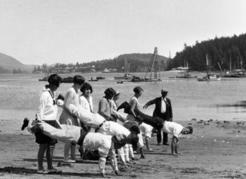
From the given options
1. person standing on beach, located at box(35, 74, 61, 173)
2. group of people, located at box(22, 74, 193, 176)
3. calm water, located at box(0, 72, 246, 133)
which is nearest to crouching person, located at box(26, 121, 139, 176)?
group of people, located at box(22, 74, 193, 176)

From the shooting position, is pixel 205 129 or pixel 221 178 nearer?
pixel 221 178

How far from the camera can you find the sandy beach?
9.94 metres

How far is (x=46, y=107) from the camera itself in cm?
937

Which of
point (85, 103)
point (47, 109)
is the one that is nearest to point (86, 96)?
point (85, 103)

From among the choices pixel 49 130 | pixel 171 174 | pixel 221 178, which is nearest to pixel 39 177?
pixel 49 130

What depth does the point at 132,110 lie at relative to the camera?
12.3 m

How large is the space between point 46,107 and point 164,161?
3854 millimetres

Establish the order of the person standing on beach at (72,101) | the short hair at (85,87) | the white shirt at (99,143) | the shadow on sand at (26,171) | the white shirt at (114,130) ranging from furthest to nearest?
the short hair at (85,87)
the person standing on beach at (72,101)
the white shirt at (114,130)
the shadow on sand at (26,171)
the white shirt at (99,143)

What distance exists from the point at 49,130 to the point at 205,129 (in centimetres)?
1394

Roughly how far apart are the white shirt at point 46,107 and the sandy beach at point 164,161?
3.40ft

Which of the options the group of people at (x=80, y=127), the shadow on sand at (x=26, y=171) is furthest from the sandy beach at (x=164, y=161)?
the group of people at (x=80, y=127)

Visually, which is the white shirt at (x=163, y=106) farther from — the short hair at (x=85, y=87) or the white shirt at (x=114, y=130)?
the white shirt at (x=114, y=130)

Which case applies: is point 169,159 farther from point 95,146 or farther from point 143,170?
point 95,146

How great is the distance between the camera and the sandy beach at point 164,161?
9938 mm
